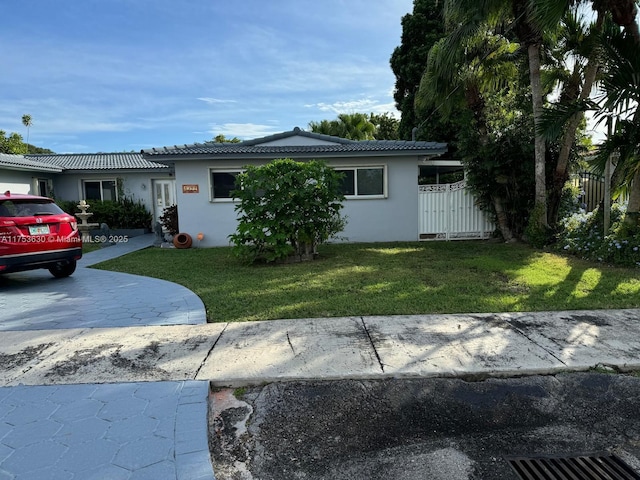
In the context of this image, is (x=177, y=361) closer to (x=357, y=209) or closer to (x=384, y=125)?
(x=357, y=209)

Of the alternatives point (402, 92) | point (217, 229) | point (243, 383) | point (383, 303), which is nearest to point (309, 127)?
point (402, 92)

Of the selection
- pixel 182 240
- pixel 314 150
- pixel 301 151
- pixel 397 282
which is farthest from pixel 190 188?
pixel 397 282

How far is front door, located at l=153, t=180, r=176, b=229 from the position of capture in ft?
63.1

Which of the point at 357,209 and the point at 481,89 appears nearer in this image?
the point at 481,89

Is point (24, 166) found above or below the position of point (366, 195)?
above

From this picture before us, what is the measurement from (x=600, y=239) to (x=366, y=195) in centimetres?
645

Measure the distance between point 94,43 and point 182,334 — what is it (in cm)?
1035

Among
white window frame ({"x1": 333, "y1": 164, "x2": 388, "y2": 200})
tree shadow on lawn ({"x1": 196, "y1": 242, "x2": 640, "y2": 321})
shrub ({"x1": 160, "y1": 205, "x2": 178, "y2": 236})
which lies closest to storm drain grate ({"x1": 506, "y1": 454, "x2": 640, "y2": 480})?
tree shadow on lawn ({"x1": 196, "y1": 242, "x2": 640, "y2": 321})

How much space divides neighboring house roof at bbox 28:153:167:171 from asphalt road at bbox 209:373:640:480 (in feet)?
52.5

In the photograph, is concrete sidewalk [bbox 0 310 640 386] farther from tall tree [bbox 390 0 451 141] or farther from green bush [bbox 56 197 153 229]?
tall tree [bbox 390 0 451 141]

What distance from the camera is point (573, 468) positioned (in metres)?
2.56

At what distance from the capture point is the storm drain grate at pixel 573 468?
8.11 feet

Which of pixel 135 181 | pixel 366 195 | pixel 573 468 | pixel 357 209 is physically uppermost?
pixel 135 181

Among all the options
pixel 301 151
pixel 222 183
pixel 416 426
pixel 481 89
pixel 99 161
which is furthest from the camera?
pixel 99 161
